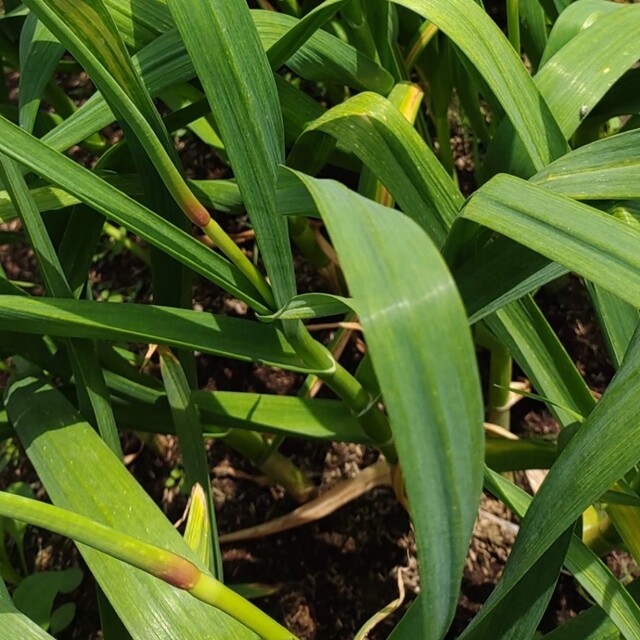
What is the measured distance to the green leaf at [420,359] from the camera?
0.24 meters

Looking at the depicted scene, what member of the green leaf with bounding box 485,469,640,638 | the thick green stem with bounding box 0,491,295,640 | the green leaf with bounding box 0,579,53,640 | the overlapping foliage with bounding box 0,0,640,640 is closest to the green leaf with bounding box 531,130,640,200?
the overlapping foliage with bounding box 0,0,640,640

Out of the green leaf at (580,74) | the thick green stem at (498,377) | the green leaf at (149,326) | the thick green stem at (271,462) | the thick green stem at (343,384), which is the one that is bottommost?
the thick green stem at (271,462)

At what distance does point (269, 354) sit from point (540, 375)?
219 mm

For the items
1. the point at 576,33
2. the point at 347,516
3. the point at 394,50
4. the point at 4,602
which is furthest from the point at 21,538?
the point at 576,33

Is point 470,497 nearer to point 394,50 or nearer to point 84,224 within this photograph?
point 84,224

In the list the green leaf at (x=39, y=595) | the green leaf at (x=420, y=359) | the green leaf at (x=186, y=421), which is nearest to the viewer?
the green leaf at (x=420, y=359)

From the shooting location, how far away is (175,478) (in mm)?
999

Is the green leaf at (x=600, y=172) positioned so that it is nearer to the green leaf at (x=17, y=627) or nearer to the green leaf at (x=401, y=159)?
the green leaf at (x=401, y=159)

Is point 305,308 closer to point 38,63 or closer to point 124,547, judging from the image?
point 124,547

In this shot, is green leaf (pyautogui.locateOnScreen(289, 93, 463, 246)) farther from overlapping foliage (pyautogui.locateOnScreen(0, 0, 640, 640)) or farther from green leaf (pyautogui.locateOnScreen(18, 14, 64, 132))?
green leaf (pyautogui.locateOnScreen(18, 14, 64, 132))

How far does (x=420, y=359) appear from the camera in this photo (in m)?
0.25

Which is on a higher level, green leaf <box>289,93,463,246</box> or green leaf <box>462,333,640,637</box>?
green leaf <box>289,93,463,246</box>

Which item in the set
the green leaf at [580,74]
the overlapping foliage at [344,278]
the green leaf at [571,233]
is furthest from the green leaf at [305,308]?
the green leaf at [580,74]

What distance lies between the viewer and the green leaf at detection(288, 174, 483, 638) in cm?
24
